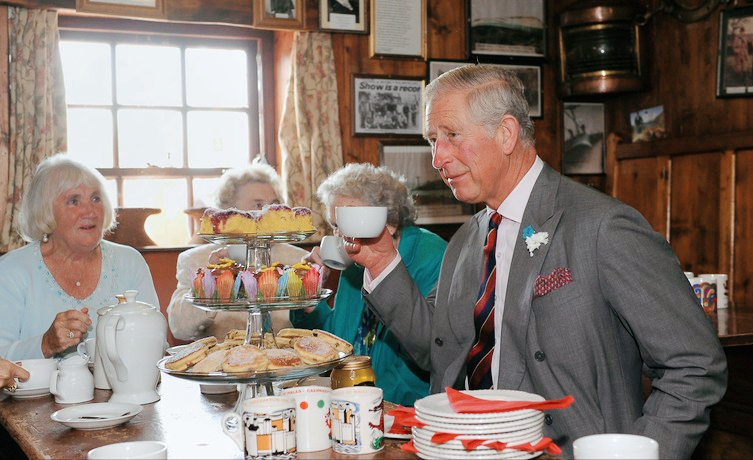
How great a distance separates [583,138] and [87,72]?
3.41 metres

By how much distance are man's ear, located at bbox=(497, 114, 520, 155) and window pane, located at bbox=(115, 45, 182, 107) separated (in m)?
3.56

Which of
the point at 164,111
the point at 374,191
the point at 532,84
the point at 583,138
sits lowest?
the point at 374,191

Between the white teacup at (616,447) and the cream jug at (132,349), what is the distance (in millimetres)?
1085

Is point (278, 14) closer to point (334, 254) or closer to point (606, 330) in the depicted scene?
point (334, 254)

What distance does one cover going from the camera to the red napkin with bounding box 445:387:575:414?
1.30 meters

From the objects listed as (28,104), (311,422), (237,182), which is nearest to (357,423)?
(311,422)

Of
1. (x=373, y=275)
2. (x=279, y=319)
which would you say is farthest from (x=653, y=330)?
(x=279, y=319)

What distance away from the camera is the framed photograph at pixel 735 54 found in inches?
190

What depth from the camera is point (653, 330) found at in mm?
1659

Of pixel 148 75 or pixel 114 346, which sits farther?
pixel 148 75

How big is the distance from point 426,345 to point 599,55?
372 centimetres

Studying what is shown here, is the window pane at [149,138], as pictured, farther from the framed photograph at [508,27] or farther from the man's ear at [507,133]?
the man's ear at [507,133]

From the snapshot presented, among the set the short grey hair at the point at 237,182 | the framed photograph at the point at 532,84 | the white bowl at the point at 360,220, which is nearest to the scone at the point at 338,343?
the white bowl at the point at 360,220

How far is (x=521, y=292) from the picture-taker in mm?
1799
